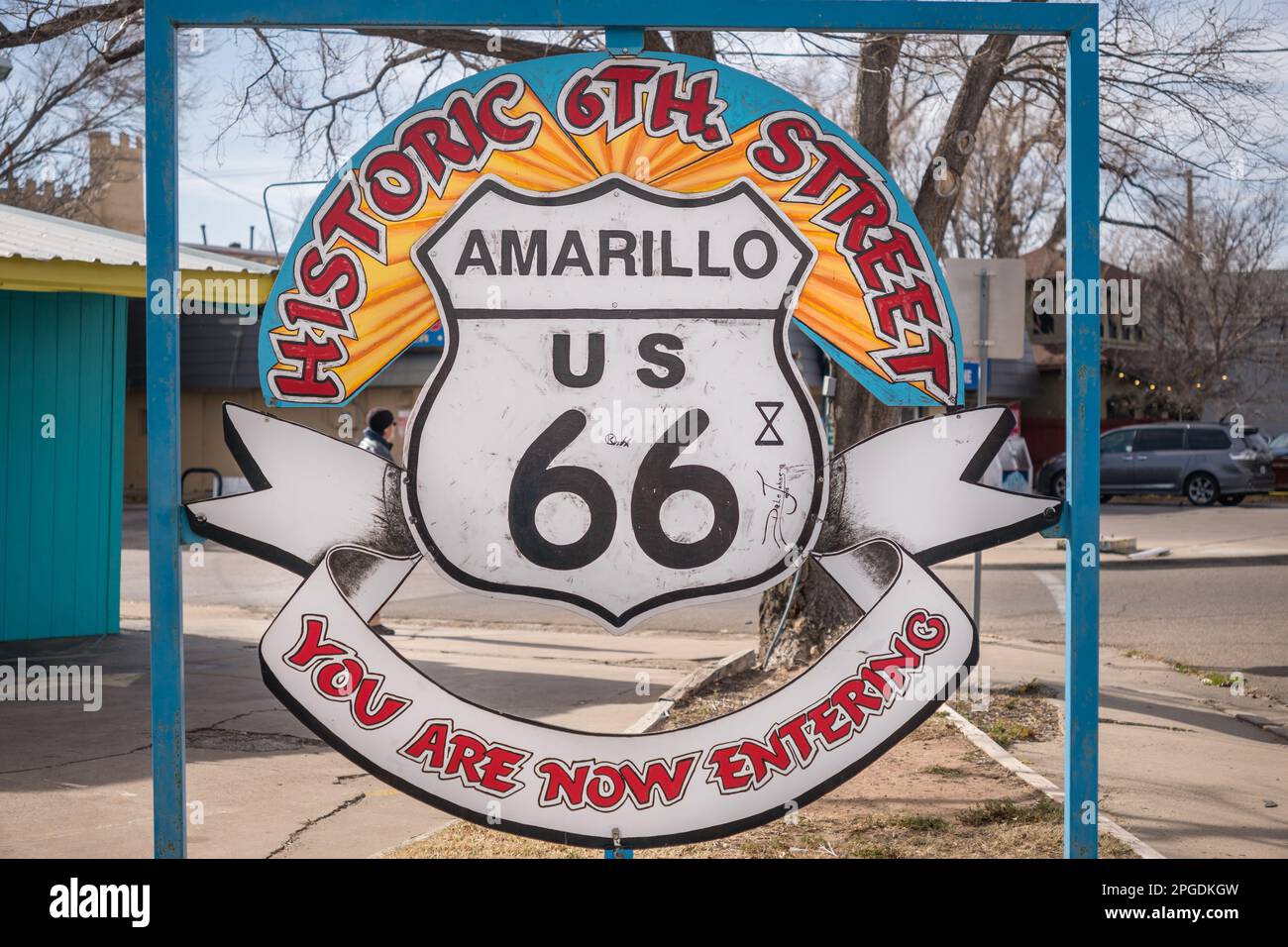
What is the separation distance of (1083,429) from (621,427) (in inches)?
53.2

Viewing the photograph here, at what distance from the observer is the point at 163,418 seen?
3477mm

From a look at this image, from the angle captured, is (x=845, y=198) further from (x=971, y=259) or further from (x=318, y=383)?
(x=971, y=259)

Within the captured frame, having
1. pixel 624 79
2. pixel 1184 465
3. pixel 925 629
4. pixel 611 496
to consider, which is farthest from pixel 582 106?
pixel 1184 465

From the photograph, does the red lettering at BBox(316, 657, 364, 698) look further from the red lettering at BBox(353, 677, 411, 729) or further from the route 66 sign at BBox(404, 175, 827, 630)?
the route 66 sign at BBox(404, 175, 827, 630)

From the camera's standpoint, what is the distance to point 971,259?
8.52 meters

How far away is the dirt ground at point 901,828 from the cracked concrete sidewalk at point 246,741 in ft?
1.99

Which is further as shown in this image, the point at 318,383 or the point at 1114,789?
the point at 1114,789

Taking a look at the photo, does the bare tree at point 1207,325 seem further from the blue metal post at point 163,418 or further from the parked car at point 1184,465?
the blue metal post at point 163,418

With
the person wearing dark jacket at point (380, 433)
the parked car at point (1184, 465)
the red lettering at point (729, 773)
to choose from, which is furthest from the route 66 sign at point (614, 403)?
the parked car at point (1184, 465)

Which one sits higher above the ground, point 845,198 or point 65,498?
point 845,198

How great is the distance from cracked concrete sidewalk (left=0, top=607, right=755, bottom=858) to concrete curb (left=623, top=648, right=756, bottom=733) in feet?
0.71
